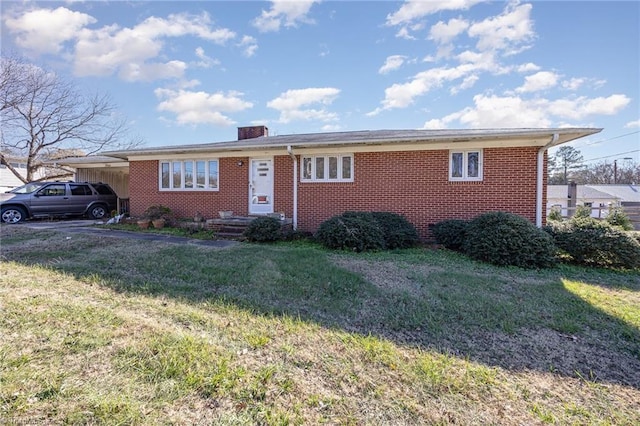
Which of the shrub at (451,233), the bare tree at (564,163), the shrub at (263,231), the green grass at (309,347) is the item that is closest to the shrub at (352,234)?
the shrub at (263,231)

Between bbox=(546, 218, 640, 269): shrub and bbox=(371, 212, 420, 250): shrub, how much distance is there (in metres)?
3.10

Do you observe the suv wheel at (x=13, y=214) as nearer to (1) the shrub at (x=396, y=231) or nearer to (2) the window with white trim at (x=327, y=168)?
(2) the window with white trim at (x=327, y=168)

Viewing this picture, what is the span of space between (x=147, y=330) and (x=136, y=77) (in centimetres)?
1590

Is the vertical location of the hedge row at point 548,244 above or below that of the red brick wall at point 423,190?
below

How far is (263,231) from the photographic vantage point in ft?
27.0

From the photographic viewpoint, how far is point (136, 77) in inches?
583

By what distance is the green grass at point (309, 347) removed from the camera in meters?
2.01

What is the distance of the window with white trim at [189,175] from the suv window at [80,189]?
182 inches

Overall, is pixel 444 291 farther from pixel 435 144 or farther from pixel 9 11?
pixel 9 11

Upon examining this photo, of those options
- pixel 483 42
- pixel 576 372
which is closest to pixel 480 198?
pixel 483 42

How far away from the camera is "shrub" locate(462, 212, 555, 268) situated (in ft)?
19.8

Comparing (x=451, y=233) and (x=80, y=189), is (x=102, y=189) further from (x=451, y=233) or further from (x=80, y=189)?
(x=451, y=233)

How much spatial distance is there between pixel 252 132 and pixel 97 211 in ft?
25.3

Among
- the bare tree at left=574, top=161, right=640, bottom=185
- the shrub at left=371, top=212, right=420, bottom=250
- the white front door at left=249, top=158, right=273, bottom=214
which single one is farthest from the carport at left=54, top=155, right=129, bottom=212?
the bare tree at left=574, top=161, right=640, bottom=185
